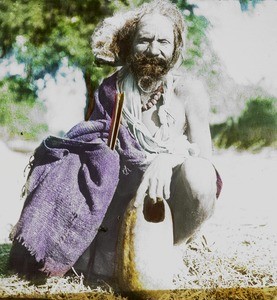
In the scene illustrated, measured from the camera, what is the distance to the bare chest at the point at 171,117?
3.81m

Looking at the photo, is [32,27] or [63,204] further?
[32,27]

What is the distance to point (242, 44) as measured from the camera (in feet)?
13.8

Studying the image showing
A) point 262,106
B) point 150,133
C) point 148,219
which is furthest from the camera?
point 262,106

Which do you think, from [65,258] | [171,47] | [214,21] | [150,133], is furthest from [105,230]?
[214,21]

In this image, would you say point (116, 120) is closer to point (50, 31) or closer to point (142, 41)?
point (142, 41)

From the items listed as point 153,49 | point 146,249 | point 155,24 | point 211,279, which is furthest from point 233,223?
point 155,24

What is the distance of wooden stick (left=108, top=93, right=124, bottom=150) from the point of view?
373 cm

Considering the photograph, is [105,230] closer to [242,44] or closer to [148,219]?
[148,219]

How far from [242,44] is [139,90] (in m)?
0.88

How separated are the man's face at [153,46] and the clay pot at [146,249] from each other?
0.87 meters

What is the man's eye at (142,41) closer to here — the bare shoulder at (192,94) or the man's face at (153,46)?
the man's face at (153,46)

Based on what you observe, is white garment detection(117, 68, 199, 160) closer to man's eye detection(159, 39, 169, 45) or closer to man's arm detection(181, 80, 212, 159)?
man's arm detection(181, 80, 212, 159)

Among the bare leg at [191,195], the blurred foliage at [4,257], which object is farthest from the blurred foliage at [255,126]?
the blurred foliage at [4,257]

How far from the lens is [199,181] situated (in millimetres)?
3506
